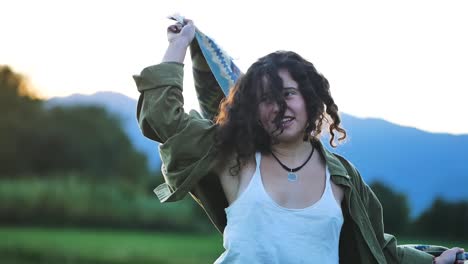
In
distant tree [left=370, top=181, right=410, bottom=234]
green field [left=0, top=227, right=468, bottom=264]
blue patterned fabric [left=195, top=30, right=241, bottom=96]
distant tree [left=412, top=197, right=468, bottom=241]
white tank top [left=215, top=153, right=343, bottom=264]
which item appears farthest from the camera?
green field [left=0, top=227, right=468, bottom=264]

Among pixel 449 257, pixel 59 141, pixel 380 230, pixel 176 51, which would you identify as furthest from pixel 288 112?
pixel 59 141

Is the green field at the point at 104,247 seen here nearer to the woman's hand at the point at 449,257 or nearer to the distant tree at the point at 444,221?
the distant tree at the point at 444,221

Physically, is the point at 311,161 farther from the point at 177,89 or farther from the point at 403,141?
the point at 403,141

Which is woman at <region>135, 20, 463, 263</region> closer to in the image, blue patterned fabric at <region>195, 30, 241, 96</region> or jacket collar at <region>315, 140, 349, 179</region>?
jacket collar at <region>315, 140, 349, 179</region>

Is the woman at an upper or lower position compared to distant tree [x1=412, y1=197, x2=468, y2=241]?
upper

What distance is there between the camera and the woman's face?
2.31 m

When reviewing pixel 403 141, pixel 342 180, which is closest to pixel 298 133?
pixel 342 180

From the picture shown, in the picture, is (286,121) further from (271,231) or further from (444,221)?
(444,221)

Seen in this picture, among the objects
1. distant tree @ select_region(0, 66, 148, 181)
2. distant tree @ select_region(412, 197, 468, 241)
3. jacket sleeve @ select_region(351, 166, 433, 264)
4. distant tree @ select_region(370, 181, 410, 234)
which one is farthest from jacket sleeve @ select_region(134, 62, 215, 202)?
distant tree @ select_region(0, 66, 148, 181)

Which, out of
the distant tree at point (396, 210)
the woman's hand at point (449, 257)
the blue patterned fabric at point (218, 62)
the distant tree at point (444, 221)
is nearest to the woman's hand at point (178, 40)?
the blue patterned fabric at point (218, 62)

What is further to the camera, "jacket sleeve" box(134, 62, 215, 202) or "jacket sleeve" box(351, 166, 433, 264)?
"jacket sleeve" box(351, 166, 433, 264)

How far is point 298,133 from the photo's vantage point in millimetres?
2359

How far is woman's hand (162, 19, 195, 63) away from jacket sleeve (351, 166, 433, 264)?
0.70 m

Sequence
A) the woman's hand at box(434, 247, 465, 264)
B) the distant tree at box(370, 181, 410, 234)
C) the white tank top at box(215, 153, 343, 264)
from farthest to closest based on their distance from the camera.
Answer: the distant tree at box(370, 181, 410, 234), the woman's hand at box(434, 247, 465, 264), the white tank top at box(215, 153, 343, 264)
